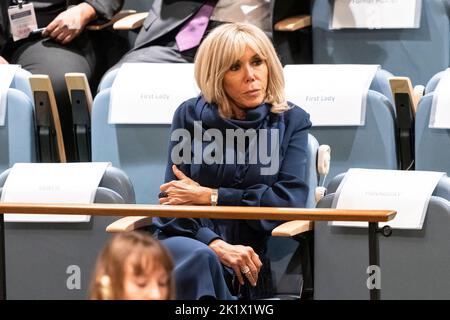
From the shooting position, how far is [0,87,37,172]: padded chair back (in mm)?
2555

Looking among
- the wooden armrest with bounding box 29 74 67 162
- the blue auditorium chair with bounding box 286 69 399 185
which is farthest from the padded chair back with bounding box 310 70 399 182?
the wooden armrest with bounding box 29 74 67 162

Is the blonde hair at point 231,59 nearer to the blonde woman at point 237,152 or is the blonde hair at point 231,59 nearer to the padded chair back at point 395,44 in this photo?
the blonde woman at point 237,152

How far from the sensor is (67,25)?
10.0ft

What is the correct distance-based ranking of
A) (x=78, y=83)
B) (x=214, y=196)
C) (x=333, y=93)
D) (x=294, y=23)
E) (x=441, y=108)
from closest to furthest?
1. (x=214, y=196)
2. (x=441, y=108)
3. (x=333, y=93)
4. (x=78, y=83)
5. (x=294, y=23)

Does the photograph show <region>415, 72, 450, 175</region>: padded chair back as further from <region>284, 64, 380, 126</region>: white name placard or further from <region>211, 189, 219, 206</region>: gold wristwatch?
<region>211, 189, 219, 206</region>: gold wristwatch

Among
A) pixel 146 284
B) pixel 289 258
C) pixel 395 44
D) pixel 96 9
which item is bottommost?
pixel 289 258

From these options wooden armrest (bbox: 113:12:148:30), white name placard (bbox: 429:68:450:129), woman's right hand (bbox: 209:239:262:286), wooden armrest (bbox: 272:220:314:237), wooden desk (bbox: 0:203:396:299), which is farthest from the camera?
wooden armrest (bbox: 113:12:148:30)

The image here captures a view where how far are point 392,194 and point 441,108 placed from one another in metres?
0.43

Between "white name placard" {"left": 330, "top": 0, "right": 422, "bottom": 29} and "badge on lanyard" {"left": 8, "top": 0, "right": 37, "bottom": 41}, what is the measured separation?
83 centimetres

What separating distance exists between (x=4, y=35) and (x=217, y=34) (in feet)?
3.85

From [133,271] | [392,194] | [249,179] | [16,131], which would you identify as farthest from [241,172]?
[133,271]

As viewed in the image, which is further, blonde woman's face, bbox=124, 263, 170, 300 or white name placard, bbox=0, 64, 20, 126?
white name placard, bbox=0, 64, 20, 126

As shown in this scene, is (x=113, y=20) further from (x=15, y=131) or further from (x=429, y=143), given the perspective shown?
(x=429, y=143)
